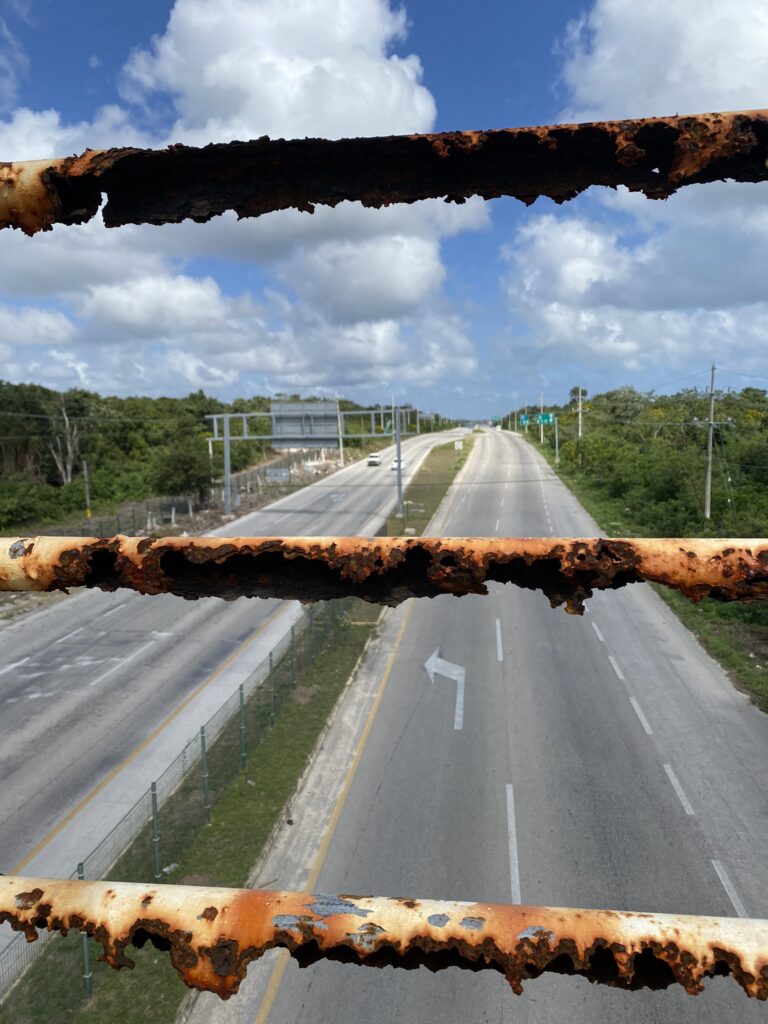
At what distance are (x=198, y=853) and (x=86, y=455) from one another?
45.7 m

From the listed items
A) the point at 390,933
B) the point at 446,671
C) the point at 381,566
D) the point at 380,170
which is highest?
the point at 380,170

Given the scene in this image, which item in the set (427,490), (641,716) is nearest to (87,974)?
(641,716)

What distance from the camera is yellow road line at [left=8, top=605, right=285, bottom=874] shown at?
36.1 feet

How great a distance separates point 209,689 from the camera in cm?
1733

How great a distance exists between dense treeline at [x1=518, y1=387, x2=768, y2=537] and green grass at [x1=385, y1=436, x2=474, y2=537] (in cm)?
1026

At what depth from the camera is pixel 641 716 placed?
1595cm

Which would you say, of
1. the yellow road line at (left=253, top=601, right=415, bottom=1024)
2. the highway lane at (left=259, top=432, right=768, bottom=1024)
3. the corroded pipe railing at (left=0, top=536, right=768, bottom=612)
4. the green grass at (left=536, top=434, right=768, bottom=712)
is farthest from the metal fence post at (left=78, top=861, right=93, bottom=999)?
the green grass at (left=536, top=434, right=768, bottom=712)

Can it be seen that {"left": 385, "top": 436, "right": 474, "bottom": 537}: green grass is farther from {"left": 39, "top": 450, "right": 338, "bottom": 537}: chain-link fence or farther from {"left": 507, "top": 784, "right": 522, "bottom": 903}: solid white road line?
{"left": 507, "top": 784, "right": 522, "bottom": 903}: solid white road line

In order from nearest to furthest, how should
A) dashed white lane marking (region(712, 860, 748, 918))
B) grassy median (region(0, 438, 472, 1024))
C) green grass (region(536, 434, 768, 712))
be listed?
1. grassy median (region(0, 438, 472, 1024))
2. dashed white lane marking (region(712, 860, 748, 918))
3. green grass (region(536, 434, 768, 712))

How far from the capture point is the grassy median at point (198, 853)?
783 cm

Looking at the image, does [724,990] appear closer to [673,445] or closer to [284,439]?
[284,439]

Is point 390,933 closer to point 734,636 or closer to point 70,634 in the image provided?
point 734,636

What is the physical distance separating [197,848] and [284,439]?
25.0 metres

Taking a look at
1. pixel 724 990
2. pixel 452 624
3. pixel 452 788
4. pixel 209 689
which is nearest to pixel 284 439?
pixel 452 624
